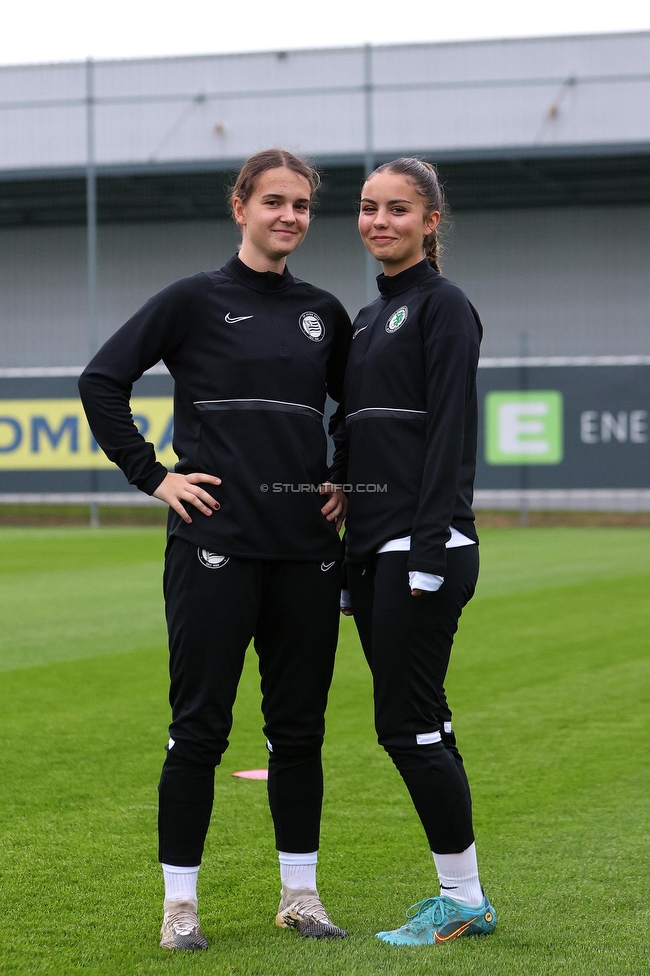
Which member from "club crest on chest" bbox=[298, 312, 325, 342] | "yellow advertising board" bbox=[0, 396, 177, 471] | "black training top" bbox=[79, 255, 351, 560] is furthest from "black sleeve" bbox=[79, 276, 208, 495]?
"yellow advertising board" bbox=[0, 396, 177, 471]

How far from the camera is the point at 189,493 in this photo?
2998 millimetres

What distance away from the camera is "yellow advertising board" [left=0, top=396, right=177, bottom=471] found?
58.1 ft

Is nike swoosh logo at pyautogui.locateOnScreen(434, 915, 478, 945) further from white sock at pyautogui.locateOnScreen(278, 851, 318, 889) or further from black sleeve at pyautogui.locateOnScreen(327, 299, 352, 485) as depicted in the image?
black sleeve at pyautogui.locateOnScreen(327, 299, 352, 485)

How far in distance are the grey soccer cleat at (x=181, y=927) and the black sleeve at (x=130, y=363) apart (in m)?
1.02

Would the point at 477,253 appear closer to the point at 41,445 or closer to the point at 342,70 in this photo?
the point at 342,70

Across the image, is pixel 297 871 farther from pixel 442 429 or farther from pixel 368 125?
pixel 368 125

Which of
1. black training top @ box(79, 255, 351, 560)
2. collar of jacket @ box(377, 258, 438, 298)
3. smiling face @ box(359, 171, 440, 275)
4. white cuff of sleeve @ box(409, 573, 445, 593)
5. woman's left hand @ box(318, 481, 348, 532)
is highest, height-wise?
smiling face @ box(359, 171, 440, 275)

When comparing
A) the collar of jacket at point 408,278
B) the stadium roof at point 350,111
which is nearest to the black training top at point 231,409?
the collar of jacket at point 408,278

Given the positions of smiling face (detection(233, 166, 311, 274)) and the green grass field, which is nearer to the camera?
the green grass field

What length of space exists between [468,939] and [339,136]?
65.5ft

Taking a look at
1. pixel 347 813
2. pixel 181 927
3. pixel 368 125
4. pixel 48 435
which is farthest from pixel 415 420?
pixel 368 125

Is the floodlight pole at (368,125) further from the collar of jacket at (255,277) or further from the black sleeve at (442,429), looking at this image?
the black sleeve at (442,429)

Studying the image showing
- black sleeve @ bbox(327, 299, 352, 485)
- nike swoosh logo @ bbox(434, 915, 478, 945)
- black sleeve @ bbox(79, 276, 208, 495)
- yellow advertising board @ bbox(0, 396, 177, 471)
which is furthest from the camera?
yellow advertising board @ bbox(0, 396, 177, 471)

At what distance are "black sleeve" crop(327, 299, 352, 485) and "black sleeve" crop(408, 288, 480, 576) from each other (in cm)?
39
